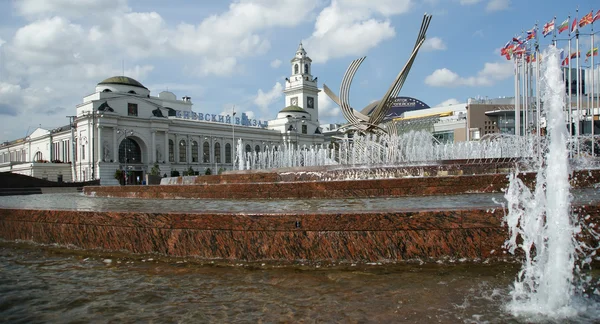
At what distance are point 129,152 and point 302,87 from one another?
3563cm

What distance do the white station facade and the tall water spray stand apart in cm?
5101

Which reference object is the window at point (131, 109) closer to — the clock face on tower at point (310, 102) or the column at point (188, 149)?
the column at point (188, 149)

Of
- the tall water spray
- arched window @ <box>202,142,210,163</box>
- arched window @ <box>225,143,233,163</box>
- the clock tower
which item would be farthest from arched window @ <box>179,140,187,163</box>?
the tall water spray

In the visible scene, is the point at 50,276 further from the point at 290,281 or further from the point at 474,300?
the point at 474,300

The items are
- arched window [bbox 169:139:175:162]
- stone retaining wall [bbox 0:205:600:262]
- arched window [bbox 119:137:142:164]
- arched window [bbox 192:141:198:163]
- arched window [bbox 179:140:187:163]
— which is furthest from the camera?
arched window [bbox 192:141:198:163]

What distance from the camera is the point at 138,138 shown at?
57531 millimetres

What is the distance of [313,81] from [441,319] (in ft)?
272

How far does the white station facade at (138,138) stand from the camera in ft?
175

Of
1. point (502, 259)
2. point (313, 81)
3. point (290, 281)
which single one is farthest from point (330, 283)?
point (313, 81)

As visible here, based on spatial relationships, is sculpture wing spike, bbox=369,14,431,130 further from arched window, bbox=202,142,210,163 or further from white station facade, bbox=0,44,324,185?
arched window, bbox=202,142,210,163

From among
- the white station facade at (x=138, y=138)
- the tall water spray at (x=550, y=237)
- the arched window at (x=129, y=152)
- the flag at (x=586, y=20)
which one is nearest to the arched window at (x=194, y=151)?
the white station facade at (x=138, y=138)

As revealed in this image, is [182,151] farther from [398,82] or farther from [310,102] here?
[398,82]

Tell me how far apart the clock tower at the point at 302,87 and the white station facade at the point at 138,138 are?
373 cm

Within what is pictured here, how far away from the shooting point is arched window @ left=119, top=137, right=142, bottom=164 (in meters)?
55.9
